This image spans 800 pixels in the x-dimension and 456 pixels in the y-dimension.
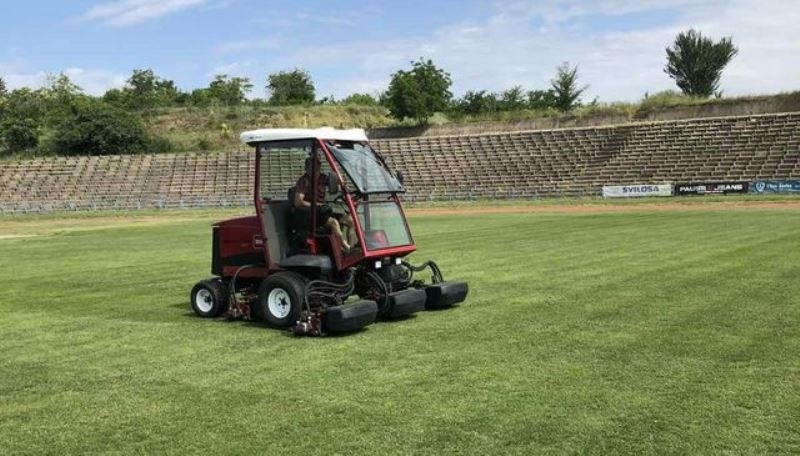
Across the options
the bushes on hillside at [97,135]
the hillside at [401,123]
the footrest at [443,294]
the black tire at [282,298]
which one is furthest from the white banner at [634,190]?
the bushes on hillside at [97,135]

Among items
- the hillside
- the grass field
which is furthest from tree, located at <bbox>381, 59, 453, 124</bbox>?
the grass field

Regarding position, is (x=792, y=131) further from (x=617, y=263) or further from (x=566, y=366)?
(x=566, y=366)

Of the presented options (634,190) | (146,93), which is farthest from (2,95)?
(634,190)

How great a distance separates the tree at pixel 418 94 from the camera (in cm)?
8131

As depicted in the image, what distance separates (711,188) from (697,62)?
38.7 meters

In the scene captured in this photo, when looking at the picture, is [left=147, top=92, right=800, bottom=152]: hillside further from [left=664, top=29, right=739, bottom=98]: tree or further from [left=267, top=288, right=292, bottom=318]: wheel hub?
[left=267, top=288, right=292, bottom=318]: wheel hub

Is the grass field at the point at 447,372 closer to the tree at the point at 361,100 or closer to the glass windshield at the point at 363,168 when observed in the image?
the glass windshield at the point at 363,168

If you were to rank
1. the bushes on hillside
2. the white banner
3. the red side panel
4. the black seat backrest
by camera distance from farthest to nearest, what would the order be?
the bushes on hillside
the white banner
the red side panel
the black seat backrest

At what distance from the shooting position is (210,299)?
11.1m

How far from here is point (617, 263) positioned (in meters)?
15.9

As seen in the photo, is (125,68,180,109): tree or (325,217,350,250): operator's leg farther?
(125,68,180,109): tree

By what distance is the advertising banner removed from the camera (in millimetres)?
49312

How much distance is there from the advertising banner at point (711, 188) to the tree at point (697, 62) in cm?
3569

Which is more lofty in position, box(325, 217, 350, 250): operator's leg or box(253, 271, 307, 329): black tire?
box(325, 217, 350, 250): operator's leg
